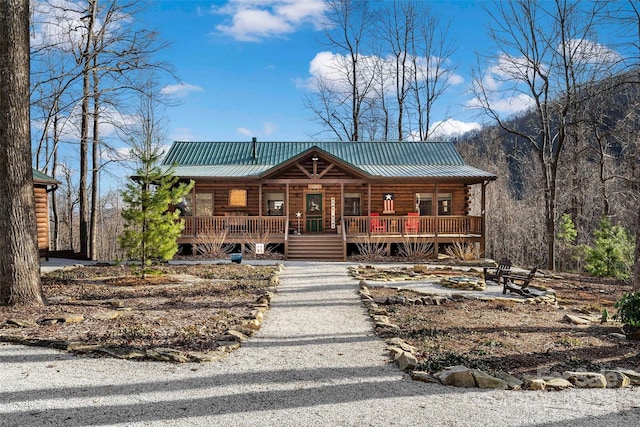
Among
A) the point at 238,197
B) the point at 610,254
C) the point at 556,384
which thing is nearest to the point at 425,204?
the point at 610,254

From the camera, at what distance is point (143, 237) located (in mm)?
11562

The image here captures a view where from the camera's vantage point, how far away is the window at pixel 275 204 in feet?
72.7

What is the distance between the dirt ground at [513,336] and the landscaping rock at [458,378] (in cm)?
33

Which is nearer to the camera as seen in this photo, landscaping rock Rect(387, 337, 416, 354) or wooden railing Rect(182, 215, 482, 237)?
landscaping rock Rect(387, 337, 416, 354)

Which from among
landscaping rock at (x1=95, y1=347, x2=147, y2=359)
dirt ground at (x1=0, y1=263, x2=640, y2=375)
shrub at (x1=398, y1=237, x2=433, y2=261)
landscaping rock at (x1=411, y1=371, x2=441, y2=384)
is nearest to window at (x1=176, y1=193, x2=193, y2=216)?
dirt ground at (x1=0, y1=263, x2=640, y2=375)

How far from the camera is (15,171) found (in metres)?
7.95

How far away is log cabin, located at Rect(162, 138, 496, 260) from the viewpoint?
19141 mm

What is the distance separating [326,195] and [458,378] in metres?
17.6

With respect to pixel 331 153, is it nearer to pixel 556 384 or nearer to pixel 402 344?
pixel 402 344

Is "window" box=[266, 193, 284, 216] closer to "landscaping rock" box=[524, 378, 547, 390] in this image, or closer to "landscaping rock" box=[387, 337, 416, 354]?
"landscaping rock" box=[387, 337, 416, 354]

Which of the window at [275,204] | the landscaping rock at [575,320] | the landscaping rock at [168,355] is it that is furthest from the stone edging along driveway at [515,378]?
the window at [275,204]

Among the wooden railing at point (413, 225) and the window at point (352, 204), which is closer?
the wooden railing at point (413, 225)

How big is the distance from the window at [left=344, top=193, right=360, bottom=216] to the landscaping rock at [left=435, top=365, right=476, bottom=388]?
57.5 ft

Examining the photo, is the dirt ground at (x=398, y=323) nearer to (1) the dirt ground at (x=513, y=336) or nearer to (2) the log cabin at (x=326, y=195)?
(1) the dirt ground at (x=513, y=336)
